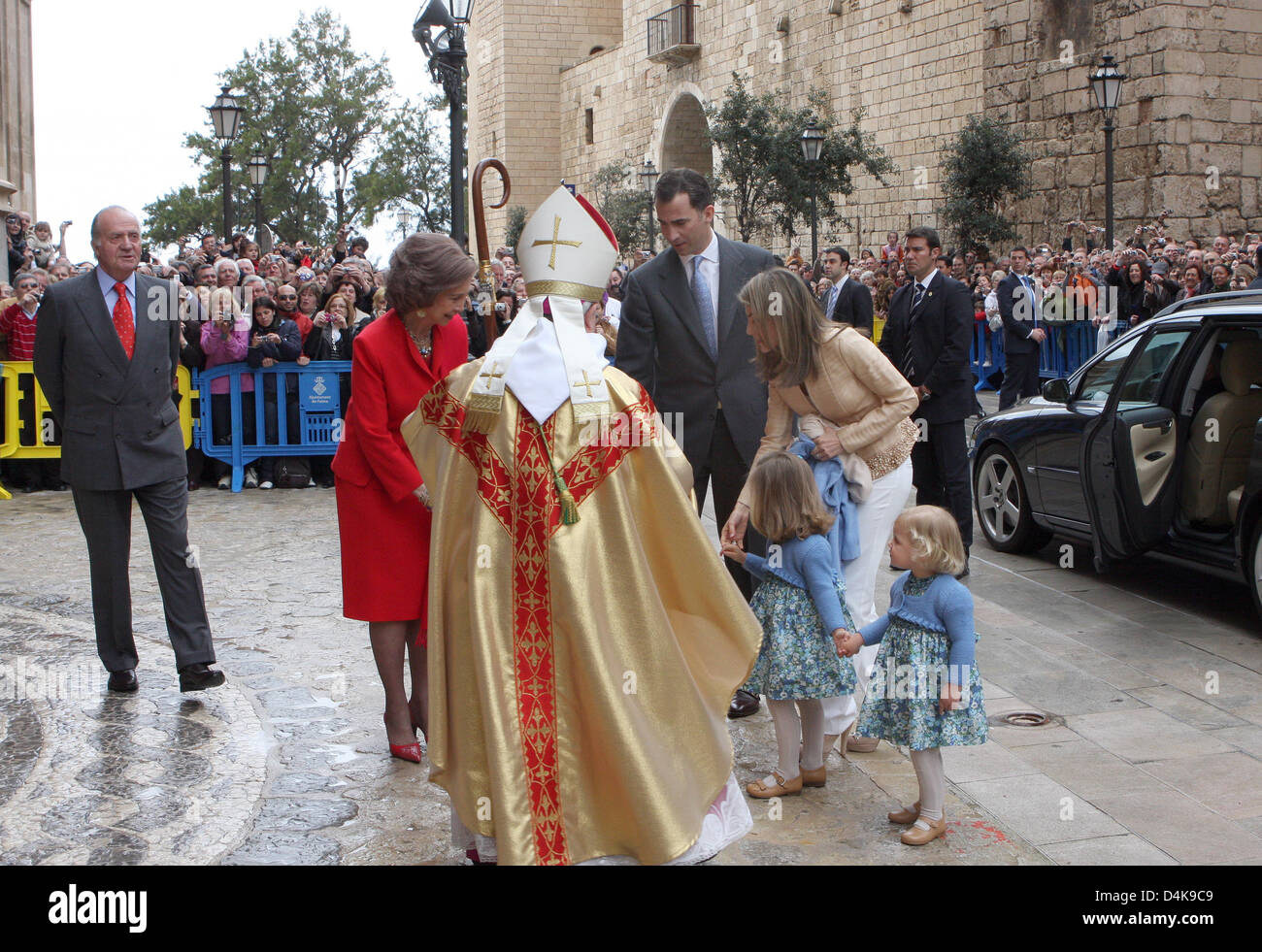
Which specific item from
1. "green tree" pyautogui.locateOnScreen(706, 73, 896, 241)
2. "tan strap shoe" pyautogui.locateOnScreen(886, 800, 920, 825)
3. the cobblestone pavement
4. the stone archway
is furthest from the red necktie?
the stone archway

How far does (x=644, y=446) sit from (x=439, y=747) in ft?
3.12

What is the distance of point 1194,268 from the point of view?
15.0 m

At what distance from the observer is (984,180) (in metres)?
22.6

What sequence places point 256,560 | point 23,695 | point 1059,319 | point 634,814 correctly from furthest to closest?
point 1059,319, point 256,560, point 23,695, point 634,814

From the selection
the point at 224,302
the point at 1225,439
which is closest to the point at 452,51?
the point at 224,302

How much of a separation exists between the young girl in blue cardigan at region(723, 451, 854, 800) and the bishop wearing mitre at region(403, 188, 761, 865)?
0.66 metres

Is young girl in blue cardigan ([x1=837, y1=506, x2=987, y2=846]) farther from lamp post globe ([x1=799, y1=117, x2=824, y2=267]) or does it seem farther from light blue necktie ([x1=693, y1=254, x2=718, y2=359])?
lamp post globe ([x1=799, y1=117, x2=824, y2=267])

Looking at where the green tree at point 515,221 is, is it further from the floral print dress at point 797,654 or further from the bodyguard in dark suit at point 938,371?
the floral print dress at point 797,654

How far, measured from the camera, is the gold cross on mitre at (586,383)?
11.3ft

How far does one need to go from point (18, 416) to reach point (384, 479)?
319 inches

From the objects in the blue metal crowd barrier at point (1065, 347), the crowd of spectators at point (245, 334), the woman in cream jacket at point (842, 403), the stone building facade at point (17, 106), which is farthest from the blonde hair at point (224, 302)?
the blue metal crowd barrier at point (1065, 347)

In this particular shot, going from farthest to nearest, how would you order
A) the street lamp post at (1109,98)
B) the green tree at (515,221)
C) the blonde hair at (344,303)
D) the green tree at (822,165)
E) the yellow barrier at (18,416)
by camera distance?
the green tree at (515,221), the green tree at (822,165), the street lamp post at (1109,98), the blonde hair at (344,303), the yellow barrier at (18,416)

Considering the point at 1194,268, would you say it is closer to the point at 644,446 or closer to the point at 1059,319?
the point at 1059,319
